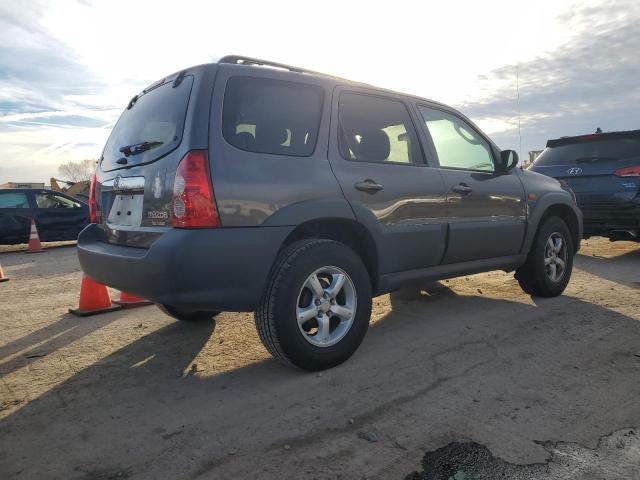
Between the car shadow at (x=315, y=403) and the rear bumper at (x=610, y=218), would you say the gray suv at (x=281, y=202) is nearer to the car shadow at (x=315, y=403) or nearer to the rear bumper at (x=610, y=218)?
the car shadow at (x=315, y=403)

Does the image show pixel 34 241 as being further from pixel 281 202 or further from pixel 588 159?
pixel 588 159

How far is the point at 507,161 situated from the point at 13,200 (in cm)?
1090

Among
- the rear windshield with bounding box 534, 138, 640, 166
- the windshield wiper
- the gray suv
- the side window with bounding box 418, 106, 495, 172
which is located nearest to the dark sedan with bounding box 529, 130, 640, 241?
the rear windshield with bounding box 534, 138, 640, 166

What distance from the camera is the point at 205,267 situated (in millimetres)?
2650

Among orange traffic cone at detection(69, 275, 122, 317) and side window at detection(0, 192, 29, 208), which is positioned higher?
side window at detection(0, 192, 29, 208)

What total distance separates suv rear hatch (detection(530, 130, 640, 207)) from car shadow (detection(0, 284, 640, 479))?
3.41 m

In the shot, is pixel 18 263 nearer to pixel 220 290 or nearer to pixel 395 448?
pixel 220 290

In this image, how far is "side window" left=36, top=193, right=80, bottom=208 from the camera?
11523 millimetres

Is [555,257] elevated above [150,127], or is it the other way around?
[150,127]

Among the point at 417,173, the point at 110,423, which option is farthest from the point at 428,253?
the point at 110,423

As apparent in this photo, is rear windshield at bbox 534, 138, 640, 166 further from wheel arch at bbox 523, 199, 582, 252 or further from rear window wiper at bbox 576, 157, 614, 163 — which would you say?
wheel arch at bbox 523, 199, 582, 252

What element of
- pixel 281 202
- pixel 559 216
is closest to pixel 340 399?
pixel 281 202

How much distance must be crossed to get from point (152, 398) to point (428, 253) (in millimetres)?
2192

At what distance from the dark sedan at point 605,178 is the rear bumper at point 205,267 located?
5.62 m
